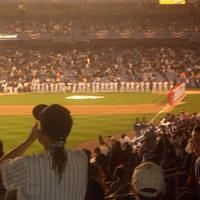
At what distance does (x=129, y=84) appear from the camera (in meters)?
49.3

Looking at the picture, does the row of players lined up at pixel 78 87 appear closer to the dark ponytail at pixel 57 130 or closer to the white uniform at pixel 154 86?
the white uniform at pixel 154 86

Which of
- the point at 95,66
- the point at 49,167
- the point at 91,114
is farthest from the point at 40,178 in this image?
the point at 95,66

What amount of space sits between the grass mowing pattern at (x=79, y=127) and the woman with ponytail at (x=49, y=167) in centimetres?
1466

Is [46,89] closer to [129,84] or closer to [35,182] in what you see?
[129,84]

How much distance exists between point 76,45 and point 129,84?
13.5m

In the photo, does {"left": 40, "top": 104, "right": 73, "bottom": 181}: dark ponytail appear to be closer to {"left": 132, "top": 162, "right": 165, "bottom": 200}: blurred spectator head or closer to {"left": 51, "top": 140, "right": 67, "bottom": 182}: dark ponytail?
{"left": 51, "top": 140, "right": 67, "bottom": 182}: dark ponytail

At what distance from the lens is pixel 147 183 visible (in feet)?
11.5

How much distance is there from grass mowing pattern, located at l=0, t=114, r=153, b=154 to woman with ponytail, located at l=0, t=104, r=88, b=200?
577 inches

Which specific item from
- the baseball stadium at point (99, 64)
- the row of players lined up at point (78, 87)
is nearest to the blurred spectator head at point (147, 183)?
the baseball stadium at point (99, 64)

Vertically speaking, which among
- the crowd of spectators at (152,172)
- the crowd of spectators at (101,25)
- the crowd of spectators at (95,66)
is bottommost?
the crowd of spectators at (152,172)

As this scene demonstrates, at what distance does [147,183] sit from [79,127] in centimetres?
2214

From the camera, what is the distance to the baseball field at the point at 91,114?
22562 millimetres

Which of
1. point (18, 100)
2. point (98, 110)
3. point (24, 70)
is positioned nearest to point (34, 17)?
point (24, 70)

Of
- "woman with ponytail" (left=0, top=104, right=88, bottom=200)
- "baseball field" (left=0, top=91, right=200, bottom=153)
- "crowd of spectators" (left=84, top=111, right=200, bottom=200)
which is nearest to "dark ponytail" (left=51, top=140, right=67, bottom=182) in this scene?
"woman with ponytail" (left=0, top=104, right=88, bottom=200)
